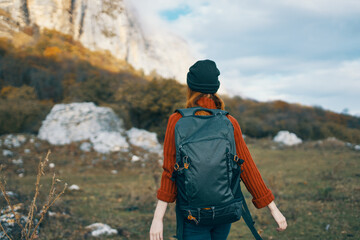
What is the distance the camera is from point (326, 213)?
17.0 ft

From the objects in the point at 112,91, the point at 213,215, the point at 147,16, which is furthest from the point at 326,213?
the point at 147,16

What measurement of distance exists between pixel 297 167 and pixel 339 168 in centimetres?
173

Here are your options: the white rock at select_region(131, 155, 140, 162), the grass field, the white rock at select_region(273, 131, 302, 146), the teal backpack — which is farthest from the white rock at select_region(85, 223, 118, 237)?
the white rock at select_region(273, 131, 302, 146)

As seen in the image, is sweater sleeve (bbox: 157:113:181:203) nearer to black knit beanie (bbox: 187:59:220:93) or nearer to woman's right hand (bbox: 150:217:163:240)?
woman's right hand (bbox: 150:217:163:240)

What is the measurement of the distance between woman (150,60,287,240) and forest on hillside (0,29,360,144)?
1497 centimetres

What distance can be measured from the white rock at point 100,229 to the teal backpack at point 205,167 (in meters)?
3.19

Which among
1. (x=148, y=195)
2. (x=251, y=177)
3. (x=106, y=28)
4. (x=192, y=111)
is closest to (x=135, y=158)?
(x=148, y=195)

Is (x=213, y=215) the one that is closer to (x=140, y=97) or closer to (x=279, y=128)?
(x=140, y=97)

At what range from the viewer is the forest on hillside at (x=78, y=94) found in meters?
16.9

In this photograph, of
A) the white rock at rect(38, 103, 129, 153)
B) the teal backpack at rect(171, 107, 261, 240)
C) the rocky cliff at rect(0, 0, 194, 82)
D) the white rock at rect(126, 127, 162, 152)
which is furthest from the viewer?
the rocky cliff at rect(0, 0, 194, 82)

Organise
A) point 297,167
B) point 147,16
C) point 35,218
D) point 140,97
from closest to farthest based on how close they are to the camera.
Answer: point 35,218, point 297,167, point 140,97, point 147,16

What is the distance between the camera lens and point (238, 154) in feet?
5.57

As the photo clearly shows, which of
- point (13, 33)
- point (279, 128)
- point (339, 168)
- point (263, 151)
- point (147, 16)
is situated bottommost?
point (279, 128)

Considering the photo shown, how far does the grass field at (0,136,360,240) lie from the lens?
4.48 m
